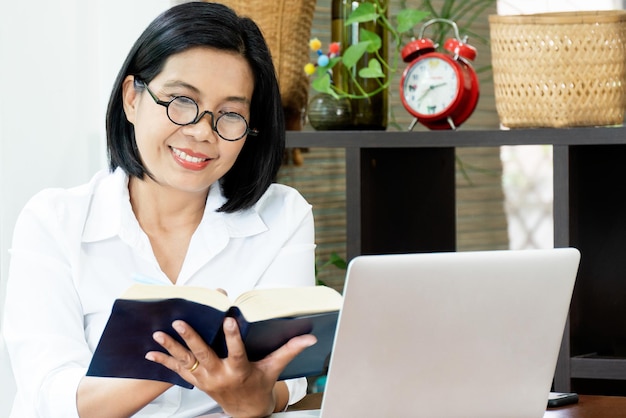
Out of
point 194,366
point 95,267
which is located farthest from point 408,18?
point 194,366

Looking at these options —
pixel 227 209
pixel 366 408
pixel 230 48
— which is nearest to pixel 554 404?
pixel 366 408

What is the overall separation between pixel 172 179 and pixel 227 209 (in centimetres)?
16

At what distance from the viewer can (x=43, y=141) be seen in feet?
7.04

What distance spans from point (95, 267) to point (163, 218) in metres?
0.17

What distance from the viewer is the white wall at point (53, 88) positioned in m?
2.07

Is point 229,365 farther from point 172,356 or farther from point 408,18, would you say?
point 408,18

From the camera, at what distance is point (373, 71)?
2236 mm

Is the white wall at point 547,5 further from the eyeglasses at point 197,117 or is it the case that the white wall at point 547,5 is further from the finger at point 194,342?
the finger at point 194,342

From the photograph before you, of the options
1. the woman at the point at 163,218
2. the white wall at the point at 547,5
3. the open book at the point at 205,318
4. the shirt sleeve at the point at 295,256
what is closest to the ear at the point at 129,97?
the woman at the point at 163,218

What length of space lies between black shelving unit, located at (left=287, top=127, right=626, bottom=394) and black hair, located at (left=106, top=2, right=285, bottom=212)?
0.37m

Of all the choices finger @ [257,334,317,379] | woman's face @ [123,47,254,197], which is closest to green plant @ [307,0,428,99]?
woman's face @ [123,47,254,197]

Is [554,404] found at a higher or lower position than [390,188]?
lower

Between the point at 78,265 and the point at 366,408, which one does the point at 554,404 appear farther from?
the point at 78,265

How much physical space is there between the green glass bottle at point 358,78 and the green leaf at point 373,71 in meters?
0.03
